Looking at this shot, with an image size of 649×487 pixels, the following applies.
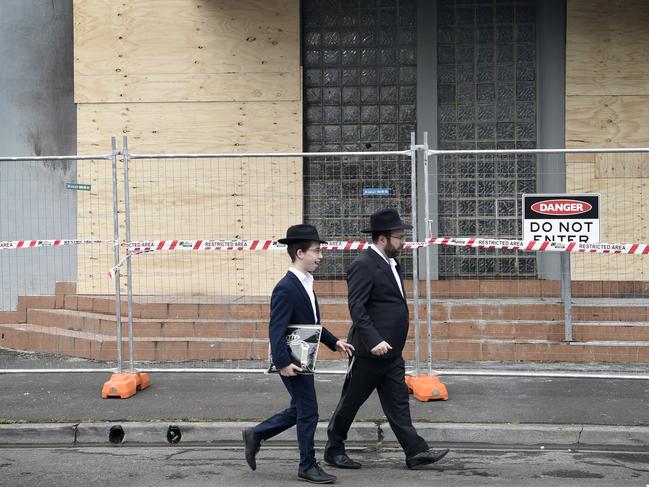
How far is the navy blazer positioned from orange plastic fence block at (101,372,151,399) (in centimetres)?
314

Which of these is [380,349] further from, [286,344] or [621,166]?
[621,166]

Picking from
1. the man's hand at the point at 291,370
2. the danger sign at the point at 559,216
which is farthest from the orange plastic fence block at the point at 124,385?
Result: the danger sign at the point at 559,216

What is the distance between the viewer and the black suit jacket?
6.97 m

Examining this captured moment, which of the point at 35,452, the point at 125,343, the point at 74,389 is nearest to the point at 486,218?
the point at 125,343

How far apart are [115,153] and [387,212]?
12.0 feet

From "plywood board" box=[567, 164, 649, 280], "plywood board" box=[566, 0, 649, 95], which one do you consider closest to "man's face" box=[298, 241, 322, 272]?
"plywood board" box=[567, 164, 649, 280]

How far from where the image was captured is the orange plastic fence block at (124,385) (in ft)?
30.0

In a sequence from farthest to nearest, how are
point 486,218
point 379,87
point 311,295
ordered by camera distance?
point 379,87
point 486,218
point 311,295

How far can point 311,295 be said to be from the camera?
22.3 ft

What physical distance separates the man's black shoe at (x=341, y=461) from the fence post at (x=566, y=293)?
4320 mm

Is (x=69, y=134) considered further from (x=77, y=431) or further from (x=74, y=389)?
(x=77, y=431)

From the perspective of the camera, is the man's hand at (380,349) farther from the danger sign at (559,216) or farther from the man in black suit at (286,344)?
the danger sign at (559,216)

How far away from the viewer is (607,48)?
12391mm

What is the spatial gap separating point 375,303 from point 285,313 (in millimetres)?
865
